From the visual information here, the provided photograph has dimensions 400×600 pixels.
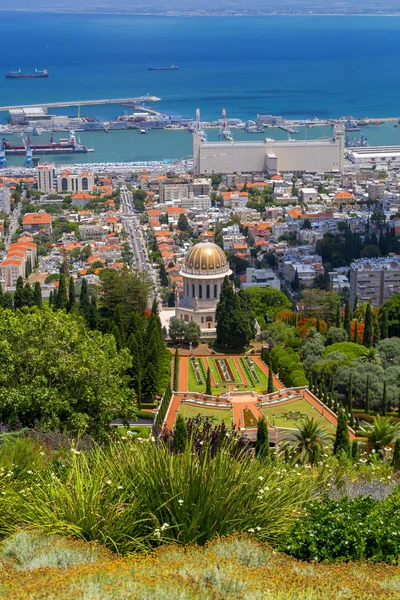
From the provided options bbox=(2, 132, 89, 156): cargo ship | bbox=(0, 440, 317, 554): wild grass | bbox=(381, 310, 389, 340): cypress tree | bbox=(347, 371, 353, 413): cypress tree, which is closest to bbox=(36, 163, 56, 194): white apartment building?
bbox=(2, 132, 89, 156): cargo ship

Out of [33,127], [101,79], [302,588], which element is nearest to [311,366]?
[302,588]

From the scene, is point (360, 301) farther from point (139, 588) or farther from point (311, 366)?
point (139, 588)

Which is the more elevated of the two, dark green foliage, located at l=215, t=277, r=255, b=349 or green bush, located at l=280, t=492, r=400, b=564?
green bush, located at l=280, t=492, r=400, b=564

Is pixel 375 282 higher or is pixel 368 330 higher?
pixel 368 330

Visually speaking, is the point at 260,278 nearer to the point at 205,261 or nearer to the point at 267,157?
the point at 205,261

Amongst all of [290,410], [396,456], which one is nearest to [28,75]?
[290,410]

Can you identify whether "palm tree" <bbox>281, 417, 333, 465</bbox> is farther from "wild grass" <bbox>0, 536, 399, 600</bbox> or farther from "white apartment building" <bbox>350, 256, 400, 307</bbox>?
"white apartment building" <bbox>350, 256, 400, 307</bbox>

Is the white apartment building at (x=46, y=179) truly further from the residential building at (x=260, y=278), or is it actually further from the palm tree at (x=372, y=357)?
the palm tree at (x=372, y=357)
